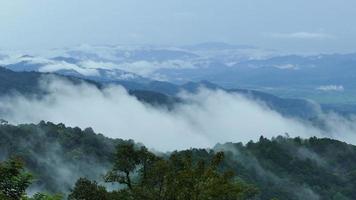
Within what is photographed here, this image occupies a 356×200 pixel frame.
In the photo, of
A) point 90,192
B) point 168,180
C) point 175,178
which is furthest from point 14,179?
point 90,192

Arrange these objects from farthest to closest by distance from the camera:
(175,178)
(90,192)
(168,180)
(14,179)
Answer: (90,192)
(168,180)
(175,178)
(14,179)

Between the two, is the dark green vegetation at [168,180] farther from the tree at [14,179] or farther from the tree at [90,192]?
the tree at [14,179]

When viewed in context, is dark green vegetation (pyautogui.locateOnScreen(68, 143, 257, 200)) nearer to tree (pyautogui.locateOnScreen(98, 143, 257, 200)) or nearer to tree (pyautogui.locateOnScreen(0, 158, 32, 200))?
tree (pyautogui.locateOnScreen(98, 143, 257, 200))

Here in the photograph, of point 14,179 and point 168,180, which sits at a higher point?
point 14,179

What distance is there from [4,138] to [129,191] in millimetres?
172071

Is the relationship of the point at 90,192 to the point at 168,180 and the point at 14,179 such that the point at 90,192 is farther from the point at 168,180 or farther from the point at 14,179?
the point at 14,179

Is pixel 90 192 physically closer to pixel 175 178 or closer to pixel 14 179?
pixel 175 178

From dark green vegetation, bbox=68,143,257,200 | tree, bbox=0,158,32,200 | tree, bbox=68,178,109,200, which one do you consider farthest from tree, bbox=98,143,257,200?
tree, bbox=0,158,32,200

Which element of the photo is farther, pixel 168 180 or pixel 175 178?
pixel 168 180

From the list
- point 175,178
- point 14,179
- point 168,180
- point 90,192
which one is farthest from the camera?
point 90,192

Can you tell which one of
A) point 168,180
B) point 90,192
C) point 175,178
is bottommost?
point 90,192

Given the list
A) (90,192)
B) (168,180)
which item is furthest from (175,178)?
(90,192)

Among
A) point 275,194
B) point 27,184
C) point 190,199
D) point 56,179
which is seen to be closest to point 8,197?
point 27,184

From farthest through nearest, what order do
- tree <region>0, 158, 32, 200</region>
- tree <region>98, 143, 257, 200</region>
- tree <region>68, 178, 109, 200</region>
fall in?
tree <region>68, 178, 109, 200</region>
tree <region>98, 143, 257, 200</region>
tree <region>0, 158, 32, 200</region>
